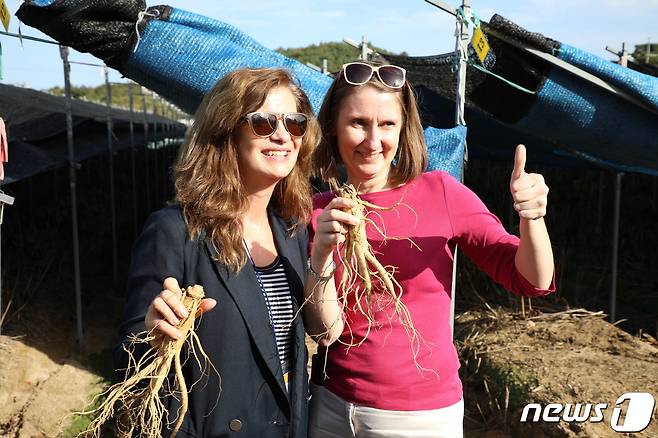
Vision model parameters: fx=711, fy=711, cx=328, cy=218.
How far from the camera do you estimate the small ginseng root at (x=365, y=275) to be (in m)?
1.65

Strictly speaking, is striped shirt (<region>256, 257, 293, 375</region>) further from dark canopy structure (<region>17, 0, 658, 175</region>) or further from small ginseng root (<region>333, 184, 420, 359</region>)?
dark canopy structure (<region>17, 0, 658, 175</region>)

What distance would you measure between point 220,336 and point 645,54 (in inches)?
546

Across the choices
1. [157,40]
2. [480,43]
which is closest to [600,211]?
[480,43]

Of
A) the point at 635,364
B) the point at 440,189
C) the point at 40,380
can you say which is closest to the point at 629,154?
the point at 635,364

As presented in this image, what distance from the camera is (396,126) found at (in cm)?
174

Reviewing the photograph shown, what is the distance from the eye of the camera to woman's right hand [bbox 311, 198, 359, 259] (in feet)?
4.97

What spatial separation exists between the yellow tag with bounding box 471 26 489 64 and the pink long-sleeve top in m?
1.60

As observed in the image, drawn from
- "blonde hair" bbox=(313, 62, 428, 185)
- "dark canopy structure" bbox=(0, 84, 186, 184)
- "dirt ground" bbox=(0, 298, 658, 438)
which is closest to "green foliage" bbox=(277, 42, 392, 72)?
"dark canopy structure" bbox=(0, 84, 186, 184)

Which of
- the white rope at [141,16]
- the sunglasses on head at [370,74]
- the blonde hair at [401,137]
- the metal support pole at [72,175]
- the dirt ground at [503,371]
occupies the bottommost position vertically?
the dirt ground at [503,371]

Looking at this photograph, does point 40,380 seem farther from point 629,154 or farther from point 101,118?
point 101,118

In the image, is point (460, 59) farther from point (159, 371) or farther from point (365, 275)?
point (159, 371)

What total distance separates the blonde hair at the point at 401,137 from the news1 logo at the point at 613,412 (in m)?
2.20

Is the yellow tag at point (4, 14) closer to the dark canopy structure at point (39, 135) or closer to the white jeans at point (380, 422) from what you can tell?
the dark canopy structure at point (39, 135)

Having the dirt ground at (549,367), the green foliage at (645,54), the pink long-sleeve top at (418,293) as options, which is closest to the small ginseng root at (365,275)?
the pink long-sleeve top at (418,293)
